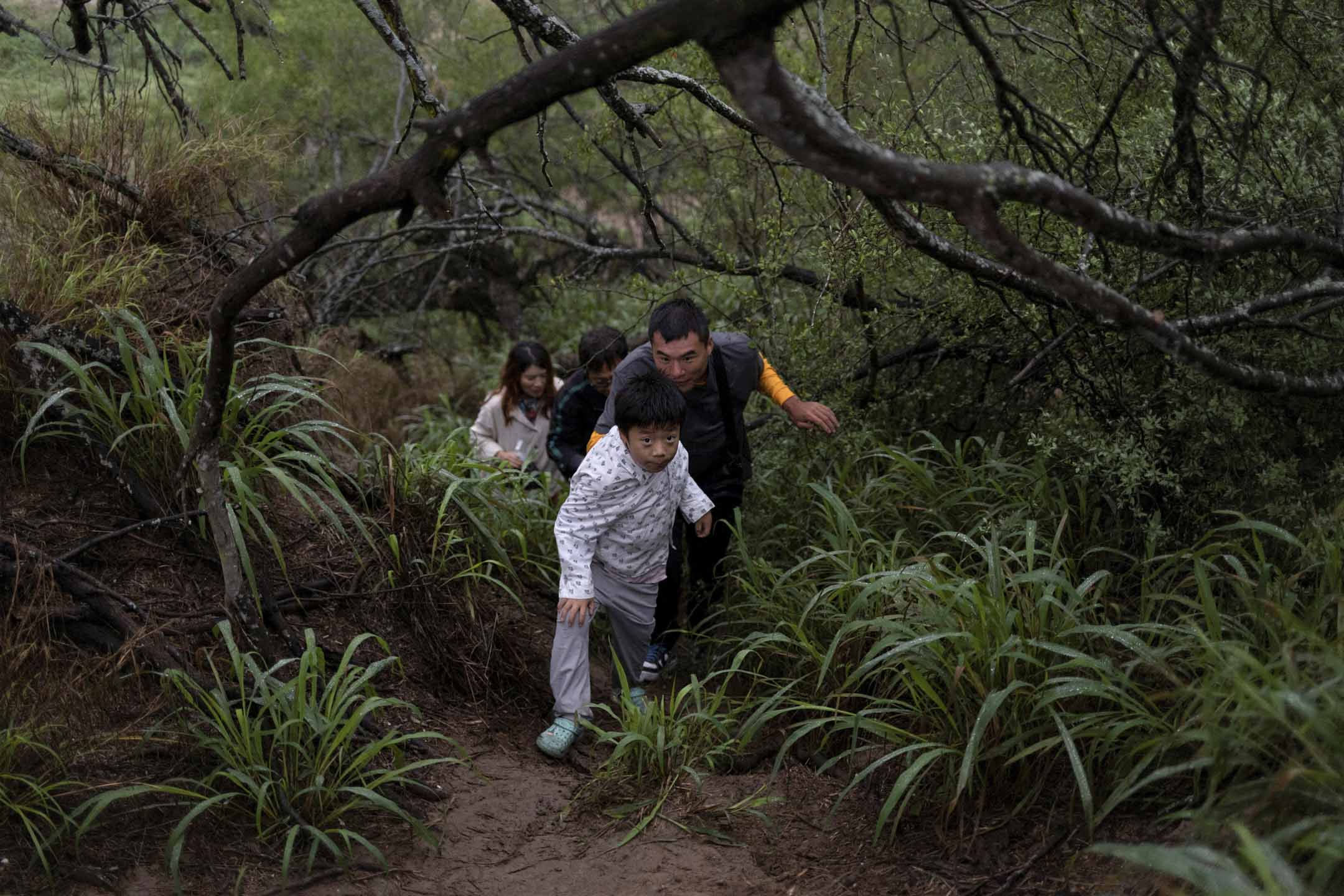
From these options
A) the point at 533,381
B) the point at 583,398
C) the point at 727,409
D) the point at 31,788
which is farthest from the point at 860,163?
the point at 533,381

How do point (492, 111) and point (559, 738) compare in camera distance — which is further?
point (559, 738)

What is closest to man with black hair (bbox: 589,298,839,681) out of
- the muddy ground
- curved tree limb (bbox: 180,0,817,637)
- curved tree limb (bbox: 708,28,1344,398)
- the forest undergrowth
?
the forest undergrowth

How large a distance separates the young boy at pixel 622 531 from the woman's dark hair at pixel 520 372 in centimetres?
206

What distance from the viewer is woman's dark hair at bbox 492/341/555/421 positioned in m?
6.23

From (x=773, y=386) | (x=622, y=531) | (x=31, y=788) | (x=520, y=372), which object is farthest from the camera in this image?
(x=520, y=372)

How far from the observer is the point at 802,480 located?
5133 mm

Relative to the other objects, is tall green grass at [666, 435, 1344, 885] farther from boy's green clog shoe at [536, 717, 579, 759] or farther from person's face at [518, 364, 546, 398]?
person's face at [518, 364, 546, 398]

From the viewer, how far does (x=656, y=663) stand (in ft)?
16.1

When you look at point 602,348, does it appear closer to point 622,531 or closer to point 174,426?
point 622,531

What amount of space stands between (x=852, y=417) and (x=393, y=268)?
5946mm

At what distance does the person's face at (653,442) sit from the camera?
156 inches

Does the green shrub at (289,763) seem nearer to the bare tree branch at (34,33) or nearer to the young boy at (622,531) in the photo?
the young boy at (622,531)

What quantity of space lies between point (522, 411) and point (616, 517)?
237 cm

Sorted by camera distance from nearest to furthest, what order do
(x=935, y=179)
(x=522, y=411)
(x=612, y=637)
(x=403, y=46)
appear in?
(x=935, y=179) < (x=403, y=46) < (x=612, y=637) < (x=522, y=411)
